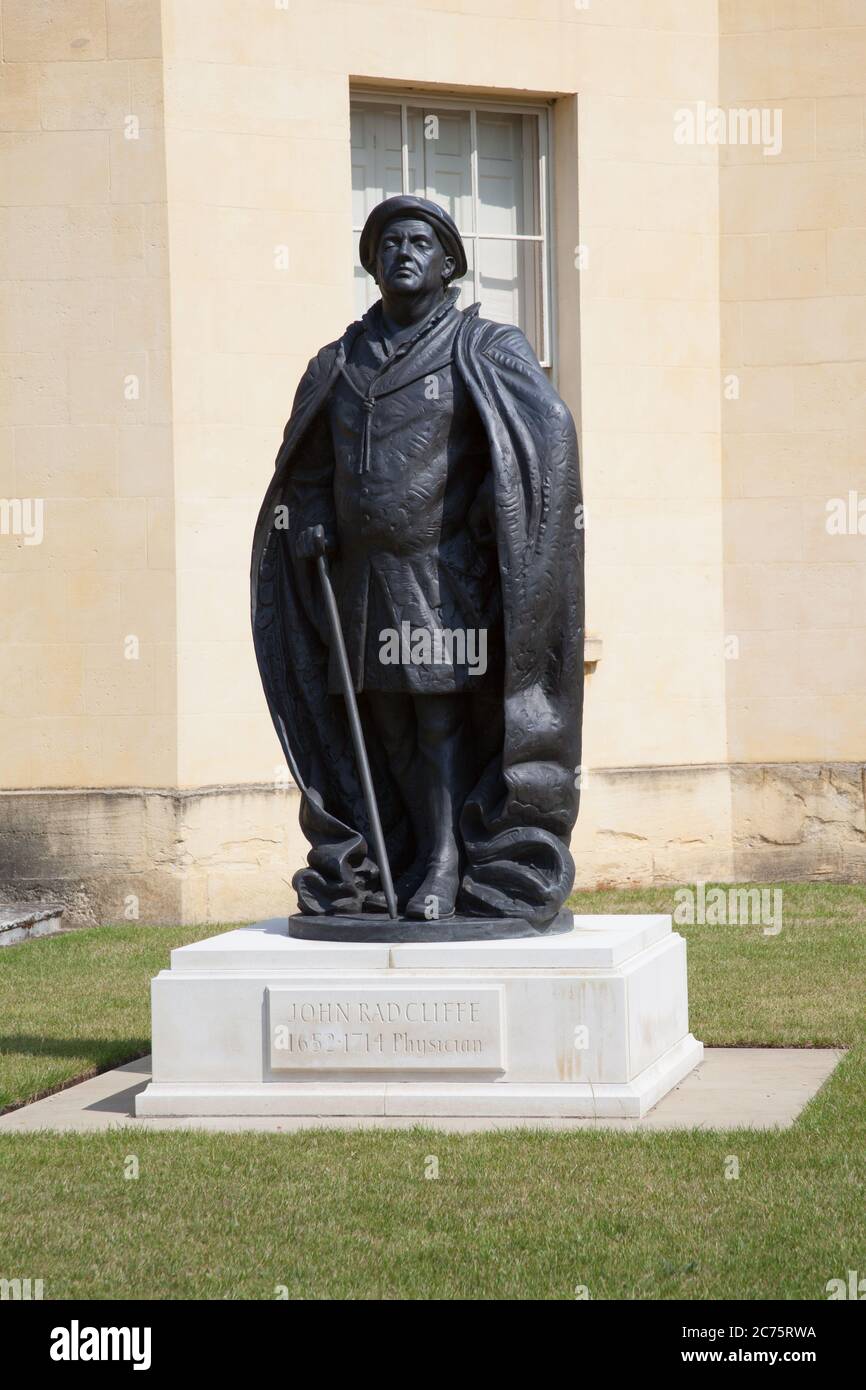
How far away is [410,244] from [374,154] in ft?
23.2

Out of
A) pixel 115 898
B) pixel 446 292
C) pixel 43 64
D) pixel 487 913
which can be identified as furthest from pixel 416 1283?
pixel 43 64

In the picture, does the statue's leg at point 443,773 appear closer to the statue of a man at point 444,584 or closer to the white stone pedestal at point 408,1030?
the statue of a man at point 444,584

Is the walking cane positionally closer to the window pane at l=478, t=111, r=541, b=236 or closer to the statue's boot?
the statue's boot

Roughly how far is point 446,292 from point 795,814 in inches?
302

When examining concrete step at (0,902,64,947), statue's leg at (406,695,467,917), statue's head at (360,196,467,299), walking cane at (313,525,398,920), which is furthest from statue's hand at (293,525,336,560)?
concrete step at (0,902,64,947)

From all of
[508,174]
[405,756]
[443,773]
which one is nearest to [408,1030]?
[443,773]

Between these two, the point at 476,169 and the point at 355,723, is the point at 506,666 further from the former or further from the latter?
the point at 476,169

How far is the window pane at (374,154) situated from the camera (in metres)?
14.0

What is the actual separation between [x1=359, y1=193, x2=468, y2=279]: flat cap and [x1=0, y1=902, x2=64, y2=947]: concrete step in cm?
599

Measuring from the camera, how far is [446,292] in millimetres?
7480

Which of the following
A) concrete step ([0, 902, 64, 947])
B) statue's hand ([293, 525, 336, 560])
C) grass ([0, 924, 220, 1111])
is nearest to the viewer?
statue's hand ([293, 525, 336, 560])

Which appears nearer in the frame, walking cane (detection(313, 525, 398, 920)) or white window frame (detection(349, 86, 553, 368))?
walking cane (detection(313, 525, 398, 920))

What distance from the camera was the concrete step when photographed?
12188mm

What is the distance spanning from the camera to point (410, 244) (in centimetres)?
732
